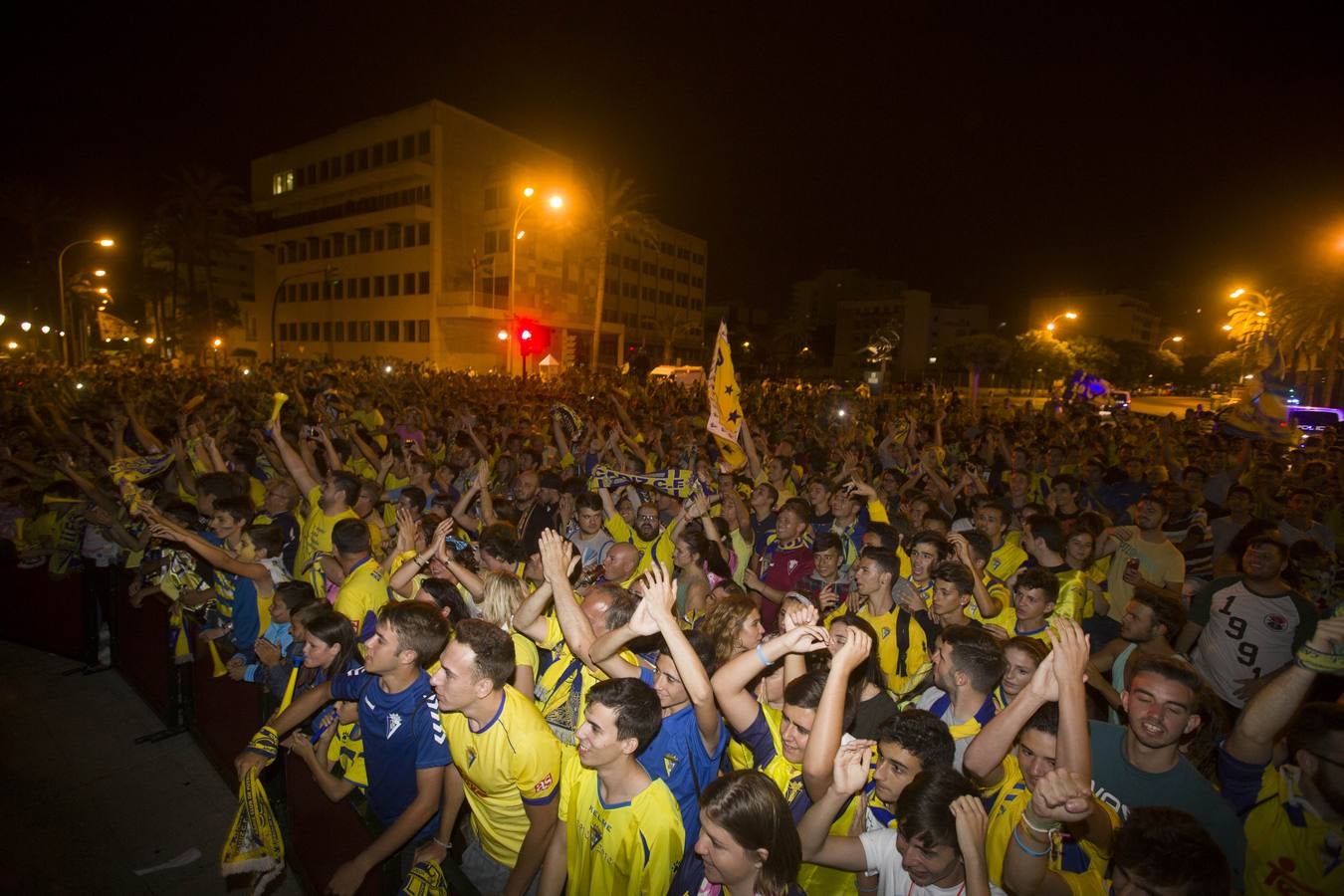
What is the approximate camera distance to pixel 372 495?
7.22 m

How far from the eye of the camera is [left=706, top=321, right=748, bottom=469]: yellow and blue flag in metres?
8.05

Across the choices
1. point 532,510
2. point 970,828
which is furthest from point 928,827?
point 532,510

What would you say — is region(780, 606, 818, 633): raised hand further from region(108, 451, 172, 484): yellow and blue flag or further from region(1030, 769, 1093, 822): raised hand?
region(108, 451, 172, 484): yellow and blue flag

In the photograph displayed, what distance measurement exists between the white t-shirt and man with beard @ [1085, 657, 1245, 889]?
835 mm

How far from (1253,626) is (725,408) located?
5.06m

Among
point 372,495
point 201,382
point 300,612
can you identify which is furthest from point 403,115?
point 300,612

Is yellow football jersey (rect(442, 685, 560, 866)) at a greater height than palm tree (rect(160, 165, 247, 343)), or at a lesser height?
lesser

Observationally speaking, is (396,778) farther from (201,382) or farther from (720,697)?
(201,382)

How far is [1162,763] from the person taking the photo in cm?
302

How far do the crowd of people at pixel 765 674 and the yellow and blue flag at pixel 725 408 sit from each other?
17.6 inches

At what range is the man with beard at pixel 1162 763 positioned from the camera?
291 cm

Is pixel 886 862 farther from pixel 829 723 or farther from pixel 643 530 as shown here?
pixel 643 530

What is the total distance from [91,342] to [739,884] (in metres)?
62.3

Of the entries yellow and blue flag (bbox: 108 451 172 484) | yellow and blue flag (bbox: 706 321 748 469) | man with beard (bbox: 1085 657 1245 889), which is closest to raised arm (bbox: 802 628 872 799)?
man with beard (bbox: 1085 657 1245 889)
